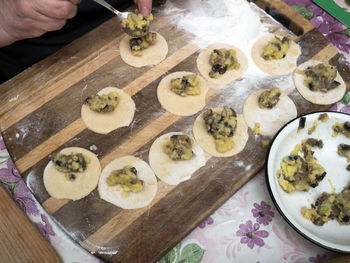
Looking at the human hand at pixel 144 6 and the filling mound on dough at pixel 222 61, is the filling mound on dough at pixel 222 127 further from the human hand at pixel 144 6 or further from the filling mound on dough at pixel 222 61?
the human hand at pixel 144 6

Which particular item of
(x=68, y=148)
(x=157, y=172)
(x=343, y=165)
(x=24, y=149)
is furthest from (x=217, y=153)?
(x=24, y=149)

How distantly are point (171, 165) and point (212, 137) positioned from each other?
325mm

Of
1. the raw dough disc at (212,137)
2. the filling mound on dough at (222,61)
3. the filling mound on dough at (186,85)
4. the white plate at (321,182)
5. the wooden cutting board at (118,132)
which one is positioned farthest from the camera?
the filling mound on dough at (222,61)

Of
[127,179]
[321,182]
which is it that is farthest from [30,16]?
[321,182]

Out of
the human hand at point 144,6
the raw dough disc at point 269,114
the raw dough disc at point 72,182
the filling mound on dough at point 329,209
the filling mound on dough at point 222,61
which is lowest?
the raw dough disc at point 72,182

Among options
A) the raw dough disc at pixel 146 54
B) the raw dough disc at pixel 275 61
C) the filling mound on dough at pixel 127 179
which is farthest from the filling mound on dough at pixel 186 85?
the filling mound on dough at pixel 127 179

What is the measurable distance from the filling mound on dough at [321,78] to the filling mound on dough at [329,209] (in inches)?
29.1

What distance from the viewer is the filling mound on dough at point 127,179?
184 cm

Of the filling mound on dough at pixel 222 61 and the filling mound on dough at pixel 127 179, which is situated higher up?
the filling mound on dough at pixel 222 61

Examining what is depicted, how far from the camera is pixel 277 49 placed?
→ 7.57 feet

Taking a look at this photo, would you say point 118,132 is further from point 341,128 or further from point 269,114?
point 341,128

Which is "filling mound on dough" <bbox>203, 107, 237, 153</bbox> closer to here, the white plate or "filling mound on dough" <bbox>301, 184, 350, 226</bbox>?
the white plate

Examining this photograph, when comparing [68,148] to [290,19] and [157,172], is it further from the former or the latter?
[290,19]

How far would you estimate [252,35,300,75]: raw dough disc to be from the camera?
7.66ft
